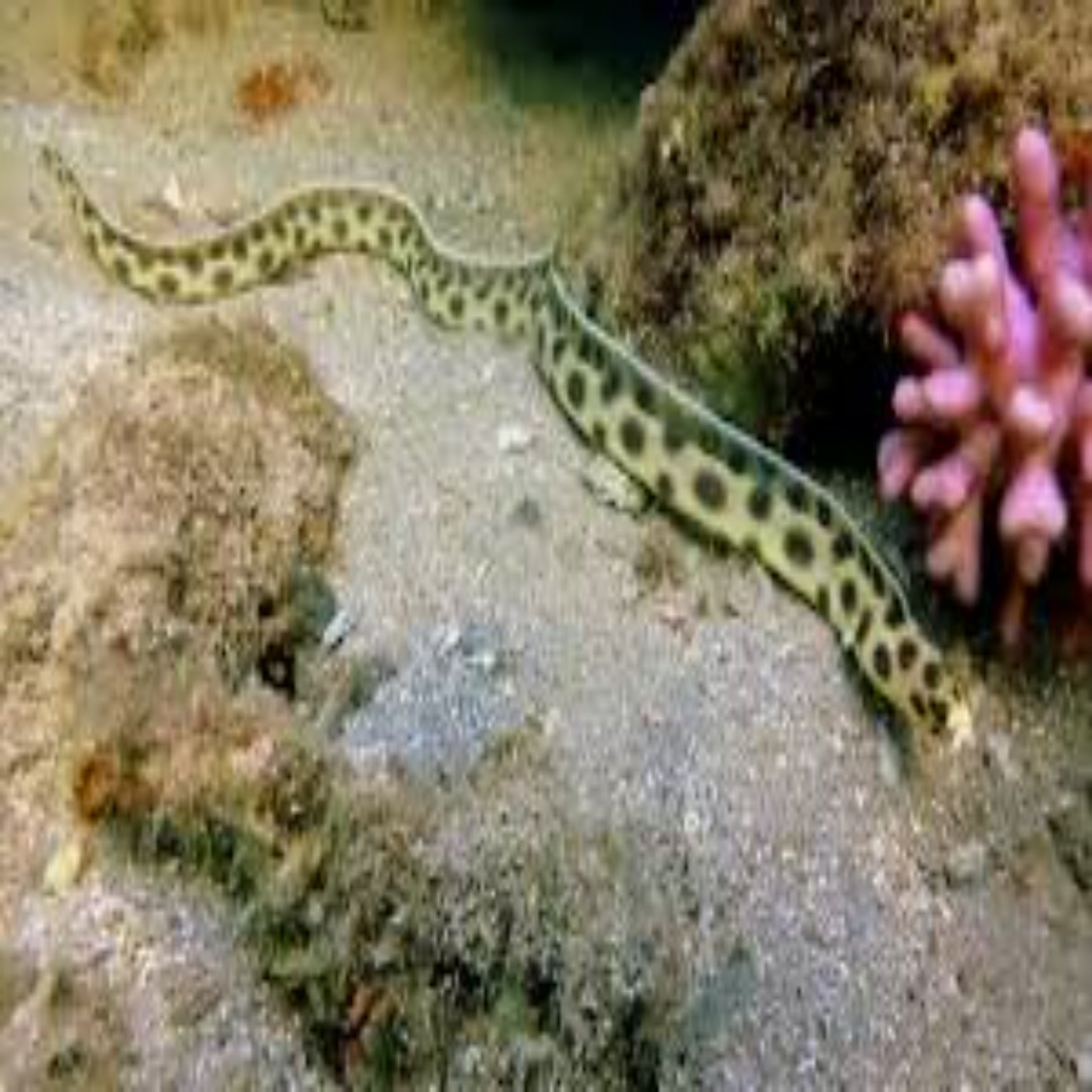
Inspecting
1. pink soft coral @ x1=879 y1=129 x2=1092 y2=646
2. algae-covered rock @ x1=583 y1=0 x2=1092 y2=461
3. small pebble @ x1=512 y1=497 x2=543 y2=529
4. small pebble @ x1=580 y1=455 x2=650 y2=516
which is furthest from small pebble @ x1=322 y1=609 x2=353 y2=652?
pink soft coral @ x1=879 y1=129 x2=1092 y2=646

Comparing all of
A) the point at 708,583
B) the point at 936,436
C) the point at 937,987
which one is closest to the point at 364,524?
the point at 708,583

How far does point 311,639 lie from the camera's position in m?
3.66

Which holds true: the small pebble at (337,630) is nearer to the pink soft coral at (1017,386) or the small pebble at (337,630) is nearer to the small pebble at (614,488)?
the small pebble at (614,488)

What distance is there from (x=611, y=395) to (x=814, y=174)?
0.74 m

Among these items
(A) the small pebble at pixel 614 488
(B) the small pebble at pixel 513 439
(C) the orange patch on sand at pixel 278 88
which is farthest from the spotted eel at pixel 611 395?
(C) the orange patch on sand at pixel 278 88

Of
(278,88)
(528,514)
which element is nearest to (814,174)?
(528,514)

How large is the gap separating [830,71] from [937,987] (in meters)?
1.96

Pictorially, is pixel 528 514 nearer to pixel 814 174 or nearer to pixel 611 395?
pixel 611 395

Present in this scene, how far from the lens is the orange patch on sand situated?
662cm

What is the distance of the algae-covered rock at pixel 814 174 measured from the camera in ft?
11.1

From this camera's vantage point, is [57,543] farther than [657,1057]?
Answer: Yes

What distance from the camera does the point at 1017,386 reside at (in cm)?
319

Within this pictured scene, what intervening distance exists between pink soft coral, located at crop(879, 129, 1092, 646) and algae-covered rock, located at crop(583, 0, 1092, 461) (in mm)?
164

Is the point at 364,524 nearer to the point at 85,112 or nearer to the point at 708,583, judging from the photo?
the point at 708,583
